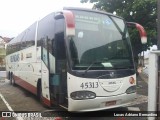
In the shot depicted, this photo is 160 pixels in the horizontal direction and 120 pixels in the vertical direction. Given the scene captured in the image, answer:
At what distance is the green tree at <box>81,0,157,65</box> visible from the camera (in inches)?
807

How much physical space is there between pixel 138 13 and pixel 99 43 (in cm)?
1359

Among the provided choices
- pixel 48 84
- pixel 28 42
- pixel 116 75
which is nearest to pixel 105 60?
pixel 116 75

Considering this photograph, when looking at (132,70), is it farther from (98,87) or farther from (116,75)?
(98,87)

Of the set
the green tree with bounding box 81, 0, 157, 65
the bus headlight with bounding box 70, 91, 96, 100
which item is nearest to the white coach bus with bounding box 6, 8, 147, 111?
the bus headlight with bounding box 70, 91, 96, 100

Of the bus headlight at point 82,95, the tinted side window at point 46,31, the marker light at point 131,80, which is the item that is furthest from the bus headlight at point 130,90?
the tinted side window at point 46,31

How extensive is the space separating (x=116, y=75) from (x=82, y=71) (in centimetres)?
107

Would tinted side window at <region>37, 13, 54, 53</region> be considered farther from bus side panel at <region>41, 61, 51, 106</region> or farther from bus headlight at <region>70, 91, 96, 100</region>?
bus headlight at <region>70, 91, 96, 100</region>

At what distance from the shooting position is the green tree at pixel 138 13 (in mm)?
20500

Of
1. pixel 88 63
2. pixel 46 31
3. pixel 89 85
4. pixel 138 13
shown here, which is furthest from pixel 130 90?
pixel 138 13

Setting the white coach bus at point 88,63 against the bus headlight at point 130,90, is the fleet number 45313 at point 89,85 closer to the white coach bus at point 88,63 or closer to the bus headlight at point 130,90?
the white coach bus at point 88,63

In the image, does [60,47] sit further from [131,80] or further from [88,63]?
[131,80]

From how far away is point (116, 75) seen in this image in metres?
8.09

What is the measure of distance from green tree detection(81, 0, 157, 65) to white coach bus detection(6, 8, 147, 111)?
12.1 meters

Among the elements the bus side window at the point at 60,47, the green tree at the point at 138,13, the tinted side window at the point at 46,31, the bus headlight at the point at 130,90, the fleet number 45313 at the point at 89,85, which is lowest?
the bus headlight at the point at 130,90
